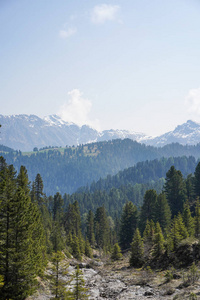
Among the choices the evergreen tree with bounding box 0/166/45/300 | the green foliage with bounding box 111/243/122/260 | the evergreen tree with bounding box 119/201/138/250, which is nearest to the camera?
the evergreen tree with bounding box 0/166/45/300

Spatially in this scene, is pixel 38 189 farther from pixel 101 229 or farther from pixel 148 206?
pixel 148 206

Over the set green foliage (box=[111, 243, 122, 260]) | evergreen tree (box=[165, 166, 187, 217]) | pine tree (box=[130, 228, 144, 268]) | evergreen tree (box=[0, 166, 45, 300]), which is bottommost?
green foliage (box=[111, 243, 122, 260])

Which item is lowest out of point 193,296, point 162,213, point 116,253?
point 116,253

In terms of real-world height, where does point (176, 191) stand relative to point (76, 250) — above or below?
above

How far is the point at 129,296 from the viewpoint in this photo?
30.2 metres

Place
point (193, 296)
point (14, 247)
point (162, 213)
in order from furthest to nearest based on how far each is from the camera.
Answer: point (162, 213), point (14, 247), point (193, 296)

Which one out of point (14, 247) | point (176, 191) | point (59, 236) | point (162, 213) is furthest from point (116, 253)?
point (14, 247)

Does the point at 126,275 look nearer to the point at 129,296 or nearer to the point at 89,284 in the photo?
the point at 89,284

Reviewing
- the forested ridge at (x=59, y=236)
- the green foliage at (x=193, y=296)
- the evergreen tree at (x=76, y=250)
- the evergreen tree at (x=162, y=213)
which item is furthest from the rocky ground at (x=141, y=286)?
the evergreen tree at (x=162, y=213)

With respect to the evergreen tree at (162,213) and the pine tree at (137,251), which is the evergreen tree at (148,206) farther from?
the pine tree at (137,251)

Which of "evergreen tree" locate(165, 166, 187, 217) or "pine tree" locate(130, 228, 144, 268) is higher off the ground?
"evergreen tree" locate(165, 166, 187, 217)

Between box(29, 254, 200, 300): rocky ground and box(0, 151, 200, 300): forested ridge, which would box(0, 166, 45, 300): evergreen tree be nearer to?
box(0, 151, 200, 300): forested ridge

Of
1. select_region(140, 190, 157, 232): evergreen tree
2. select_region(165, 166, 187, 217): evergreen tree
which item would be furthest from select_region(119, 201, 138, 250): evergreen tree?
select_region(165, 166, 187, 217): evergreen tree

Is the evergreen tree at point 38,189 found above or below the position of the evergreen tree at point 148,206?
above
